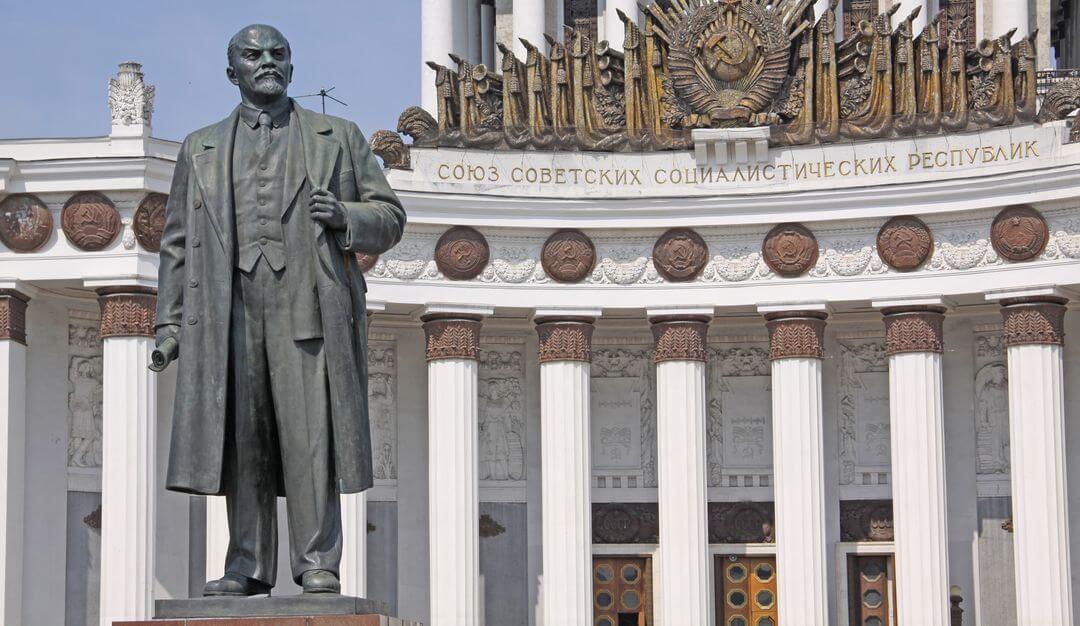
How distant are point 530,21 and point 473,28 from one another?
10.0 ft

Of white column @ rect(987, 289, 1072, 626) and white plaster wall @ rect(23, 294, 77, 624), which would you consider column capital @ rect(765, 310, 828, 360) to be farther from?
white plaster wall @ rect(23, 294, 77, 624)

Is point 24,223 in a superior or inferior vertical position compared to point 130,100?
inferior

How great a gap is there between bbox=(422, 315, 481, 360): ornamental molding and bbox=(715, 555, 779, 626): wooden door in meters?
5.84

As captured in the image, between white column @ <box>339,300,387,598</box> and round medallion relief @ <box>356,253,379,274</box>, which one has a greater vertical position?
round medallion relief @ <box>356,253,379,274</box>

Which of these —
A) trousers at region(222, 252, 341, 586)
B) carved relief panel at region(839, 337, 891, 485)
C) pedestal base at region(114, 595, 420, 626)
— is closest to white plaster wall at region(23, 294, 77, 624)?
carved relief panel at region(839, 337, 891, 485)

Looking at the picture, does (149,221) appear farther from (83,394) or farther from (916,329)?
(916,329)

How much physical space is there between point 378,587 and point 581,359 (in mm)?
5282

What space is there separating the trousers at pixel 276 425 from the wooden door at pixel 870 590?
82.6 ft

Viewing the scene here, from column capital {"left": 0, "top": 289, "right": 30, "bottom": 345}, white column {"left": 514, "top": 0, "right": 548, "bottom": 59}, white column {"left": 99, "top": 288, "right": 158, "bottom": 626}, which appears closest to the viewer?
white column {"left": 99, "top": 288, "right": 158, "bottom": 626}

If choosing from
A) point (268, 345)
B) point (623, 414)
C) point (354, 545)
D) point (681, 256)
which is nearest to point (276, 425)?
point (268, 345)

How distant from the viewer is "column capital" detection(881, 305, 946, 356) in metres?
33.2

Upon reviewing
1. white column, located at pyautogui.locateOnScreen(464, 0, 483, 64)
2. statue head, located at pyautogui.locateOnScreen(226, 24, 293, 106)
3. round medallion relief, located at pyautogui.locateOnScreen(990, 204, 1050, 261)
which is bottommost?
statue head, located at pyautogui.locateOnScreen(226, 24, 293, 106)

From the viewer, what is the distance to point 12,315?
31.2m

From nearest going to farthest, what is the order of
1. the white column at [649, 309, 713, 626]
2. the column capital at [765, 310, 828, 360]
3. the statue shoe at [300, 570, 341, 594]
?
1. the statue shoe at [300, 570, 341, 594]
2. the white column at [649, 309, 713, 626]
3. the column capital at [765, 310, 828, 360]
